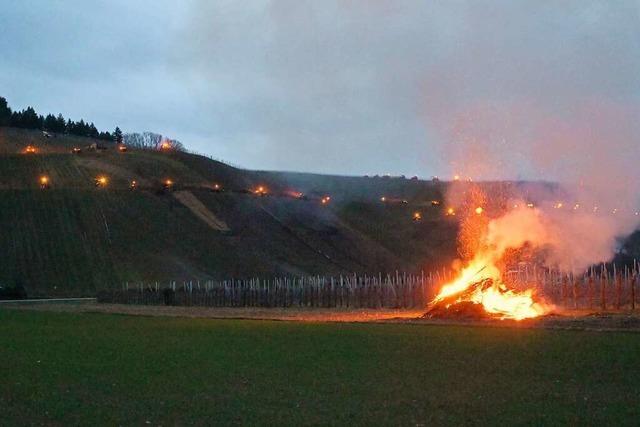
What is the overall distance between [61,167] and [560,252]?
8819 centimetres

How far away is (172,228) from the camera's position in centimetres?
9681

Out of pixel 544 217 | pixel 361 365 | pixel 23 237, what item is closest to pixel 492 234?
pixel 544 217

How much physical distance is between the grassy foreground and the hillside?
56004 mm

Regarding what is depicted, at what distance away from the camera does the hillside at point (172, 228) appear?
274ft

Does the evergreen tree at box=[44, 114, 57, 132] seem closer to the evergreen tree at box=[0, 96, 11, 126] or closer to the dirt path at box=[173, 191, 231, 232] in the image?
the evergreen tree at box=[0, 96, 11, 126]

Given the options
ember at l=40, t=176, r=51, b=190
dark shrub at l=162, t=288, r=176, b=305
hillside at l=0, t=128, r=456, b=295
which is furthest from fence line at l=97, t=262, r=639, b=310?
ember at l=40, t=176, r=51, b=190

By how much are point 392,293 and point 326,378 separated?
32285 millimetres

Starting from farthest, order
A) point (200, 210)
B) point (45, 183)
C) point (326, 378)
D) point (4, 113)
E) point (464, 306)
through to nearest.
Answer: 1. point (4, 113)
2. point (200, 210)
3. point (45, 183)
4. point (464, 306)
5. point (326, 378)

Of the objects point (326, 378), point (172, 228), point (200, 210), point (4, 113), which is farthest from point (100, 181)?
point (326, 378)

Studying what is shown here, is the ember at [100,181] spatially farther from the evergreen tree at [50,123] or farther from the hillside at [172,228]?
the evergreen tree at [50,123]

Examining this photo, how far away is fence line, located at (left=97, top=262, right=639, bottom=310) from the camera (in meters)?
39.8

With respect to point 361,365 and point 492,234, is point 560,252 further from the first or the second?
point 361,365

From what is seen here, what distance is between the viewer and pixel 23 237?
8794 cm

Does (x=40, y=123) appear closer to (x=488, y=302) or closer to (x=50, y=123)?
(x=50, y=123)
